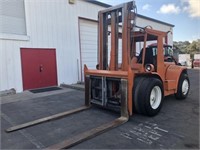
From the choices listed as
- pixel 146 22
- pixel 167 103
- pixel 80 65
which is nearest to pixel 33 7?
pixel 80 65

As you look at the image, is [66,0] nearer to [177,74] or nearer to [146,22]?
[177,74]

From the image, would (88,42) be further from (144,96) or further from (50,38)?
(144,96)

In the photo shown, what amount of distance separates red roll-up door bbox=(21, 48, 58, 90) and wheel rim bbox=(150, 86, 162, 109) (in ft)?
21.0

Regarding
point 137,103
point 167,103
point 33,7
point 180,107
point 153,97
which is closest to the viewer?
point 137,103

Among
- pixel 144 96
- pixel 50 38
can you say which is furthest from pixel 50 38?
pixel 144 96

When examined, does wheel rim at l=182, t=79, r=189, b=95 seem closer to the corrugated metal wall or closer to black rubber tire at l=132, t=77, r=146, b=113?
black rubber tire at l=132, t=77, r=146, b=113

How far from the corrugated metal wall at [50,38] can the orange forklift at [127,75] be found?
181 inches

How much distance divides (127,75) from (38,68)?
20.8ft

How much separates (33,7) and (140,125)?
793 centimetres

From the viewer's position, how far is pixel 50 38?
10008mm

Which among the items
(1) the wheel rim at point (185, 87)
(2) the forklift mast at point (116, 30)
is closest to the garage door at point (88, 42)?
(2) the forklift mast at point (116, 30)

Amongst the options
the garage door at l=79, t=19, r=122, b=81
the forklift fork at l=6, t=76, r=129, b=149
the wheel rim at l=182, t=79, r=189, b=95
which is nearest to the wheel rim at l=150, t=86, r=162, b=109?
the forklift fork at l=6, t=76, r=129, b=149

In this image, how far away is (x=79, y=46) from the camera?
449 inches

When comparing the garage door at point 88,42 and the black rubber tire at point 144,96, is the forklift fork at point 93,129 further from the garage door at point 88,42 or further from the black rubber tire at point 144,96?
the garage door at point 88,42
